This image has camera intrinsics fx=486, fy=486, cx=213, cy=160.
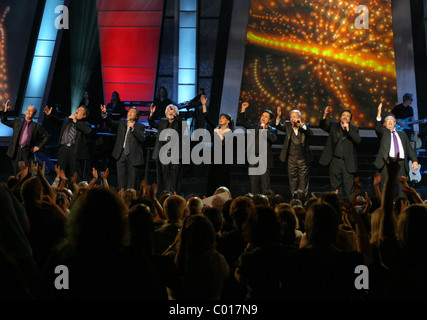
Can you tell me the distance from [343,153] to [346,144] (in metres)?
0.15

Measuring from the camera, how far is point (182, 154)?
305 inches

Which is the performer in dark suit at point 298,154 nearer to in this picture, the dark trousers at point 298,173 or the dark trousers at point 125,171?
the dark trousers at point 298,173

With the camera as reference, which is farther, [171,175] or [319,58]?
[319,58]

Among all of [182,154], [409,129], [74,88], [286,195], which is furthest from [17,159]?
[409,129]

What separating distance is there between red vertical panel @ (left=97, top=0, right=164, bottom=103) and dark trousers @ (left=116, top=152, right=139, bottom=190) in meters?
6.17

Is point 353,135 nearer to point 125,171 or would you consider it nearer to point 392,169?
point 125,171

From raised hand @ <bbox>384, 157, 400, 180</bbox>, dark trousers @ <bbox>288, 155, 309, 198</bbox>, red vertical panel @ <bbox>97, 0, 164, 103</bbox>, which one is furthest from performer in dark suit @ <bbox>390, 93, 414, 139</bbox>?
raised hand @ <bbox>384, 157, 400, 180</bbox>

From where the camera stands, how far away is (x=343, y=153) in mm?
7629

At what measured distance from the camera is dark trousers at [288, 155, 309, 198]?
7656mm

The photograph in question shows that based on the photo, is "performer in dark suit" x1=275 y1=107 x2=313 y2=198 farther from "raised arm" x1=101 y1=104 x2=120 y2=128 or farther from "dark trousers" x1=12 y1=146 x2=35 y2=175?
"dark trousers" x1=12 y1=146 x2=35 y2=175

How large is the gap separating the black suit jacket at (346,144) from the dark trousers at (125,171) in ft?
Result: 9.74

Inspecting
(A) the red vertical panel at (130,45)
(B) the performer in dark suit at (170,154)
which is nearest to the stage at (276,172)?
(B) the performer in dark suit at (170,154)

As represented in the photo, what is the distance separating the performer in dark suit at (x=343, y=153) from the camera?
24.8ft

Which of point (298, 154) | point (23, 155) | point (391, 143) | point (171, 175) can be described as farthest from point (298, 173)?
point (23, 155)
